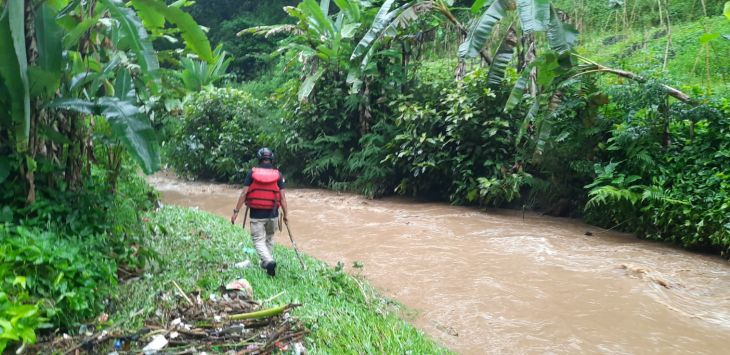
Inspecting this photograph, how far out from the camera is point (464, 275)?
6051mm

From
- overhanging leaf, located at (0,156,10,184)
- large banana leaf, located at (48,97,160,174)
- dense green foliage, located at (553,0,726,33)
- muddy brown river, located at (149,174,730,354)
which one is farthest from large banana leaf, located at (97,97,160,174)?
dense green foliage, located at (553,0,726,33)

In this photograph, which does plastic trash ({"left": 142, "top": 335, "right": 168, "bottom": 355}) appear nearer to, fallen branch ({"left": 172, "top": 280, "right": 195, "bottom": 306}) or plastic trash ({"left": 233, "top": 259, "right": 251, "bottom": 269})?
fallen branch ({"left": 172, "top": 280, "right": 195, "bottom": 306})

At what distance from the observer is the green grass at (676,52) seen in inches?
330

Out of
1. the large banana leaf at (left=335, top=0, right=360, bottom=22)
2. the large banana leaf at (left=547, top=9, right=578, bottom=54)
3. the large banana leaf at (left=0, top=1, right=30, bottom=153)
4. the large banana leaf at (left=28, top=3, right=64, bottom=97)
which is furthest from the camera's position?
the large banana leaf at (left=335, top=0, right=360, bottom=22)

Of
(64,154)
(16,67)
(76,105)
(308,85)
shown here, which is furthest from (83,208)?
(308,85)

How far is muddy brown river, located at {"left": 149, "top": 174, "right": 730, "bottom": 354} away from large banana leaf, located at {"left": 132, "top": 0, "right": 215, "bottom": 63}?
309cm

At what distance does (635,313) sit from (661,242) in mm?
3014

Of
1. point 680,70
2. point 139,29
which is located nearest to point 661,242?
Answer: point 680,70

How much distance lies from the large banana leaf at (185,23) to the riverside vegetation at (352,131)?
0.01 m

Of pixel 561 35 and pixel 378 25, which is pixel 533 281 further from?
pixel 378 25

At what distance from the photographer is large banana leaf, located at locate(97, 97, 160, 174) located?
12.9ft

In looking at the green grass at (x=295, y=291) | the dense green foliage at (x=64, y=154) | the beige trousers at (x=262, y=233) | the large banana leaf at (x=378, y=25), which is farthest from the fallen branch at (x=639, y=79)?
the dense green foliage at (x=64, y=154)

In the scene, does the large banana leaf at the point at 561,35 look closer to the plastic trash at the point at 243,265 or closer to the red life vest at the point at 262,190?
the red life vest at the point at 262,190

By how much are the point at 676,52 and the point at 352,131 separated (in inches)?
295
